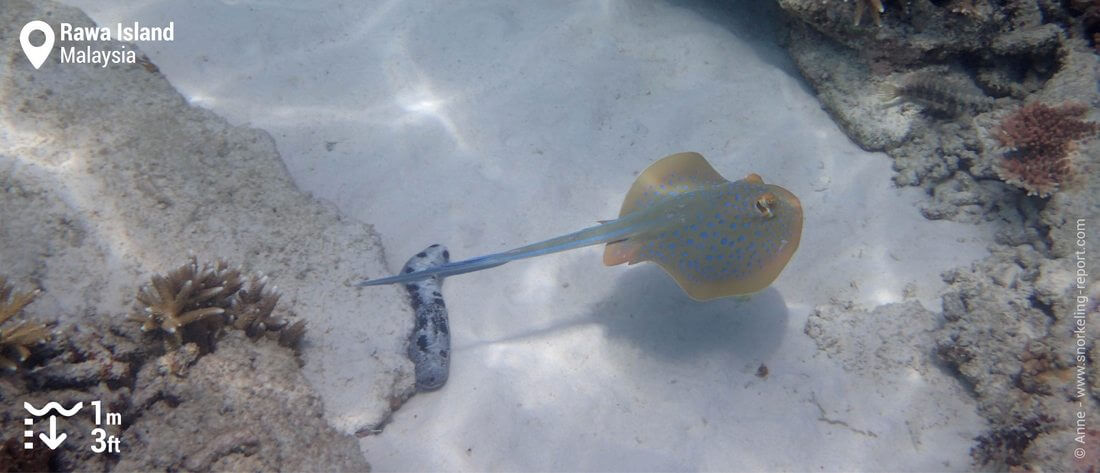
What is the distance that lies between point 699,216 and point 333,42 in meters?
5.01

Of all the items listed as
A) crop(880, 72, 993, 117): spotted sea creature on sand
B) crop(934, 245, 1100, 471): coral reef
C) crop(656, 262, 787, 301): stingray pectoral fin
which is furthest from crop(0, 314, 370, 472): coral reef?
crop(880, 72, 993, 117): spotted sea creature on sand

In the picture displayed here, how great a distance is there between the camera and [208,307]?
3953 mm

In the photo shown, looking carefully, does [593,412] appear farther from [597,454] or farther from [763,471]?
[763,471]

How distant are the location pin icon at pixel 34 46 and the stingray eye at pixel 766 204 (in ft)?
20.8

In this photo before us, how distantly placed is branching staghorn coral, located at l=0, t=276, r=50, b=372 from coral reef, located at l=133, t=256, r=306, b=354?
0.51 m

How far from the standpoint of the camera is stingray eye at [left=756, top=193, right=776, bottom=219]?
388 cm

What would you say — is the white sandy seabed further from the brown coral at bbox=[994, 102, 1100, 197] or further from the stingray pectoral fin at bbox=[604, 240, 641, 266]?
the stingray pectoral fin at bbox=[604, 240, 641, 266]

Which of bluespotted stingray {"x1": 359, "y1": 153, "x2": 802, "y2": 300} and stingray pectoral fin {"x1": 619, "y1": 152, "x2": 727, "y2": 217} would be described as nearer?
bluespotted stingray {"x1": 359, "y1": 153, "x2": 802, "y2": 300}

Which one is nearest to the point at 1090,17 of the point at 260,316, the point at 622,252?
the point at 622,252

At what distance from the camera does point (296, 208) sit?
16.9ft

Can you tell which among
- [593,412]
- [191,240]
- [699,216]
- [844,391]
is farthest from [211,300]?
[844,391]

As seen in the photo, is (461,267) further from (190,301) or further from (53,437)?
(53,437)

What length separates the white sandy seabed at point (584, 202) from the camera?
4344 mm

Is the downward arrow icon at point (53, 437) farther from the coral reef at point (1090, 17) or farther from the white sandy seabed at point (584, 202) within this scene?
the coral reef at point (1090, 17)
